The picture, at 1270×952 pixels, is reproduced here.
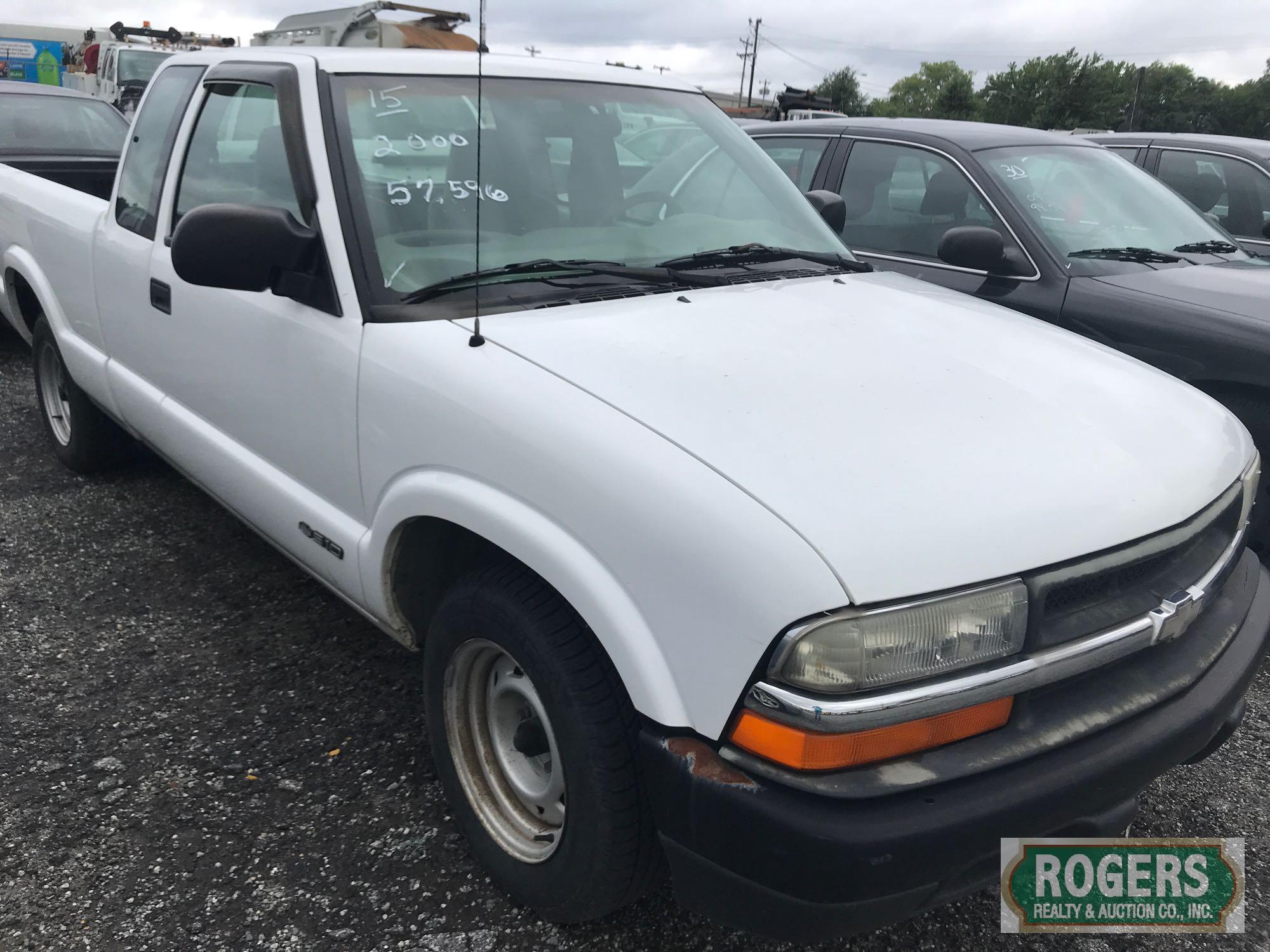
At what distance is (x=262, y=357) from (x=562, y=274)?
0.84 m

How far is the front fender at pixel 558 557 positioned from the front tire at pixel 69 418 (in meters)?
2.71

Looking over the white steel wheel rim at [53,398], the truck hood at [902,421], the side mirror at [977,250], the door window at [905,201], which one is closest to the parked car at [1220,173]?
the door window at [905,201]

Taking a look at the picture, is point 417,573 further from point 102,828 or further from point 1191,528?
point 1191,528

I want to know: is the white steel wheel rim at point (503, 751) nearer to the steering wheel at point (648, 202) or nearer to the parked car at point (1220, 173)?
the steering wheel at point (648, 202)

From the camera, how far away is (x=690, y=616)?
163 cm

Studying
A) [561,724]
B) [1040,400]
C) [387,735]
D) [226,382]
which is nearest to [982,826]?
[561,724]

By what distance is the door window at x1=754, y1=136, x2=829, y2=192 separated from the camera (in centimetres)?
524

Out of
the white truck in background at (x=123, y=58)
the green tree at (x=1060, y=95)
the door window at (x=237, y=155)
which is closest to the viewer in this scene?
the door window at (x=237, y=155)

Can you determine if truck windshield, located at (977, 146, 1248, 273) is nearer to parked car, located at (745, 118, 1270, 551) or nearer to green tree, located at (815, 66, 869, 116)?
parked car, located at (745, 118, 1270, 551)

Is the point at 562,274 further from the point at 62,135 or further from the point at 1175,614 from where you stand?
the point at 62,135

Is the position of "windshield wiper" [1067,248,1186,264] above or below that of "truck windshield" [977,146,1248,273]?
below

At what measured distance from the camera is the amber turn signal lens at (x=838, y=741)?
1.60 m

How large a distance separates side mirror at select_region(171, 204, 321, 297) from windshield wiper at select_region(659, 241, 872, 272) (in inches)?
35.7

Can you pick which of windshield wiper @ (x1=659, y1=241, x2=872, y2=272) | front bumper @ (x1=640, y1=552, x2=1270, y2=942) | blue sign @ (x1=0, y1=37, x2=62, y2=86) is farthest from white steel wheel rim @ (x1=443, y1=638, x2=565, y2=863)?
blue sign @ (x1=0, y1=37, x2=62, y2=86)
